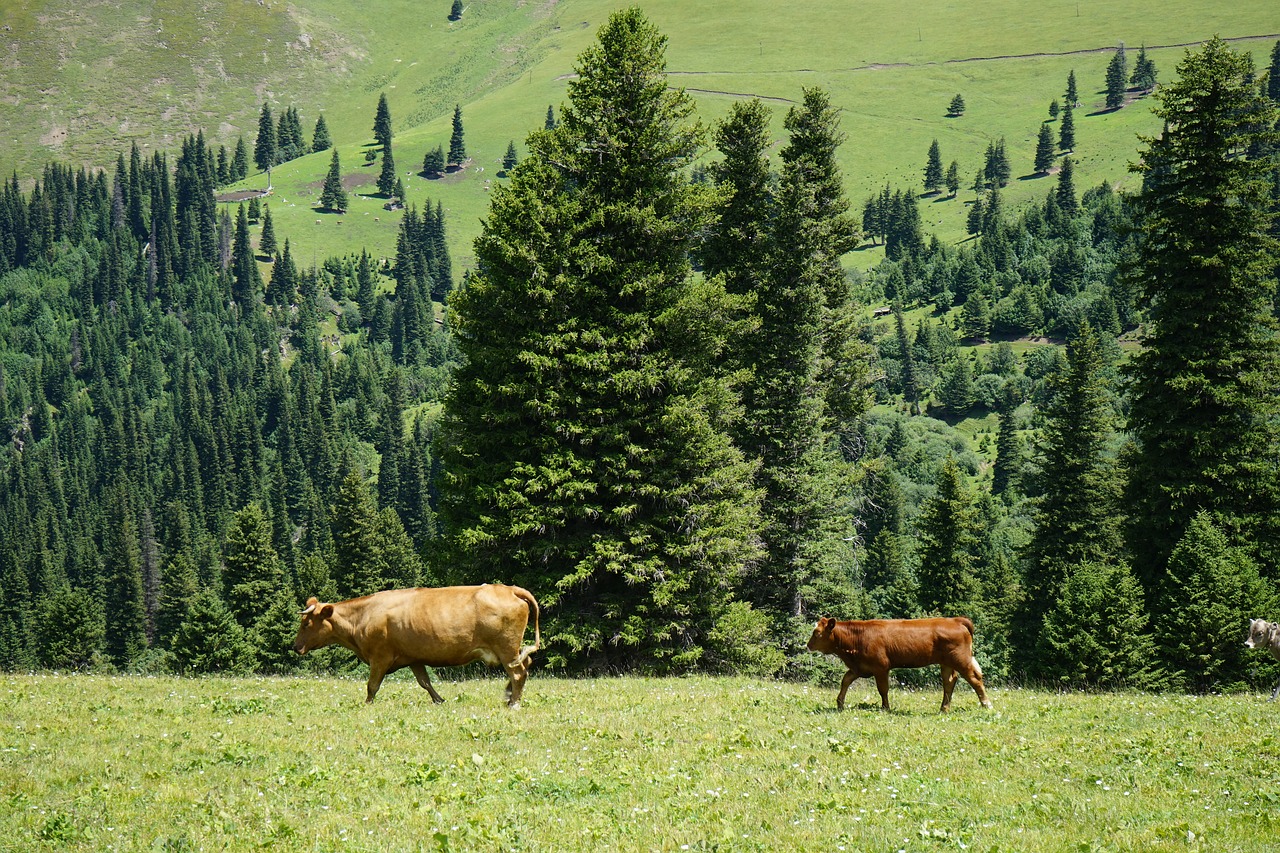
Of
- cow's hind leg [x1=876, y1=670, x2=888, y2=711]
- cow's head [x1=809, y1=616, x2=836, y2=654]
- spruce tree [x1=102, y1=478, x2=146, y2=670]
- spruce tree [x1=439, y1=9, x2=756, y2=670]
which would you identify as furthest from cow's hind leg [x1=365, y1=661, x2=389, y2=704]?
spruce tree [x1=102, y1=478, x2=146, y2=670]

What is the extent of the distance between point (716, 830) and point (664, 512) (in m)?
20.2

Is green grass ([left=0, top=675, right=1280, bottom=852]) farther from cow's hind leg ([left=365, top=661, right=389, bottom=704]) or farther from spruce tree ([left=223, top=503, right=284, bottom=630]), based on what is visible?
spruce tree ([left=223, top=503, right=284, bottom=630])

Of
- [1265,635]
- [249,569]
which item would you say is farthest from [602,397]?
[249,569]

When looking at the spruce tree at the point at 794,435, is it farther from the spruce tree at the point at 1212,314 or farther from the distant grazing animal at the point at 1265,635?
the distant grazing animal at the point at 1265,635

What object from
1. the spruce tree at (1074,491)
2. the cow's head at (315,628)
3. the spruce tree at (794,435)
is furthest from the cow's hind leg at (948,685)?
the spruce tree at (1074,491)

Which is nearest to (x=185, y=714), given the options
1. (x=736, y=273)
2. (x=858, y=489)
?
(x=736, y=273)

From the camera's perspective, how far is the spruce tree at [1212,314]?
32.7m

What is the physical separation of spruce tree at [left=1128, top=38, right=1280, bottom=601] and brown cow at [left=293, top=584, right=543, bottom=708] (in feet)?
83.6

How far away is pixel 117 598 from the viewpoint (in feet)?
391

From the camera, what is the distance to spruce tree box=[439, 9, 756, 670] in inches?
1134

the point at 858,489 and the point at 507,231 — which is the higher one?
the point at 507,231

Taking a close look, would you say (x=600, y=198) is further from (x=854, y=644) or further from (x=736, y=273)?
(x=854, y=644)

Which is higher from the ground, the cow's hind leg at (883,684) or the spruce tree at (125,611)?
the cow's hind leg at (883,684)

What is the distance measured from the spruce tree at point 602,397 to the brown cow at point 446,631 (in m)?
9.81
